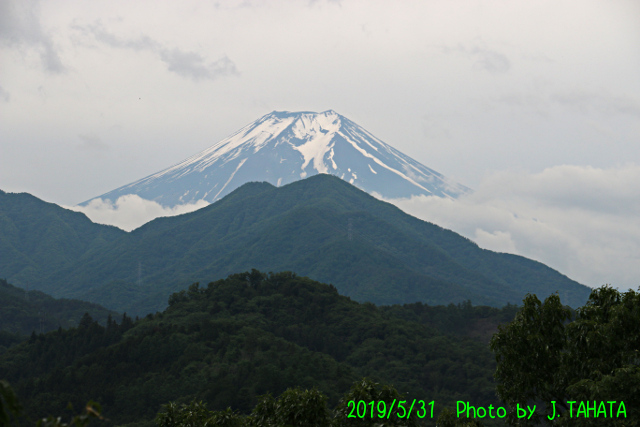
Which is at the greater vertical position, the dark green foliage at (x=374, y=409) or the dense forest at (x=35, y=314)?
the dark green foliage at (x=374, y=409)

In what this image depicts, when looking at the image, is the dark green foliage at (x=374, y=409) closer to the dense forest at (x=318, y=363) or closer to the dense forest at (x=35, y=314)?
the dense forest at (x=318, y=363)

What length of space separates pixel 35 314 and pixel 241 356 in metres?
61.5

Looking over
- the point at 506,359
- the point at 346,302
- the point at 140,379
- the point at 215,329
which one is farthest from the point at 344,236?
the point at 506,359

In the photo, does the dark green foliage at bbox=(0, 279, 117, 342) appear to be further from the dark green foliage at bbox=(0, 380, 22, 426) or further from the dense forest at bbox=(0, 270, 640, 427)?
the dark green foliage at bbox=(0, 380, 22, 426)

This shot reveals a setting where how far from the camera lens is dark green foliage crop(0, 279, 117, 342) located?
100688 mm

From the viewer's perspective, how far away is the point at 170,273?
7810 inches

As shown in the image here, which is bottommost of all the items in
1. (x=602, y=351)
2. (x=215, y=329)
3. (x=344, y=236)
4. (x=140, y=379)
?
(x=140, y=379)

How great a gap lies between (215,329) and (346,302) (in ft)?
91.2

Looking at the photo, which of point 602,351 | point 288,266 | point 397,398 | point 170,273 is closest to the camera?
point 602,351

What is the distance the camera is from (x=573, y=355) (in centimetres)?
1398

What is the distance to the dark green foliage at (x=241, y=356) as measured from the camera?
56656mm

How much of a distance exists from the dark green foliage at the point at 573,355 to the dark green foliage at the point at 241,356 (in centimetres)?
3969

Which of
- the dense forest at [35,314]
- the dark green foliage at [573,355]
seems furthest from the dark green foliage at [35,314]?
the dark green foliage at [573,355]

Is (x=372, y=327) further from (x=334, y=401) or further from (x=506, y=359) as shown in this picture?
(x=506, y=359)
